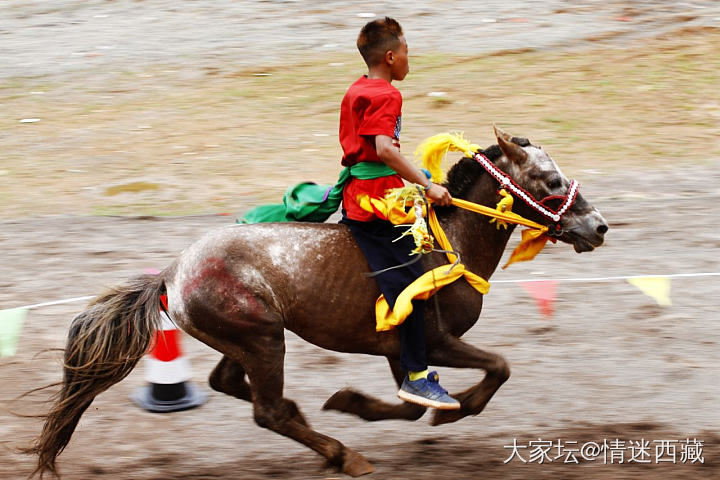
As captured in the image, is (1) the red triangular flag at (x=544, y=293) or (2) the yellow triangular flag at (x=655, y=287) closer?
(1) the red triangular flag at (x=544, y=293)

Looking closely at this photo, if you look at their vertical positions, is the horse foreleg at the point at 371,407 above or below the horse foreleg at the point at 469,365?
below

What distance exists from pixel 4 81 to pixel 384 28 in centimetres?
1260

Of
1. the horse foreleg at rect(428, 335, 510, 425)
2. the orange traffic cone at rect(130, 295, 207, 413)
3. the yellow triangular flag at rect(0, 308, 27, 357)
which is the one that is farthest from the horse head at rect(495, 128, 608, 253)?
the yellow triangular flag at rect(0, 308, 27, 357)

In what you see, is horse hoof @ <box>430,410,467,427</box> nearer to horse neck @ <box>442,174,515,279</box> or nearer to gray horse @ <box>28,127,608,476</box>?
gray horse @ <box>28,127,608,476</box>

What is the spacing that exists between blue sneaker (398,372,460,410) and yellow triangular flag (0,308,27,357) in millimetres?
3233

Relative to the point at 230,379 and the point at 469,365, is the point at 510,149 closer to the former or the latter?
the point at 469,365

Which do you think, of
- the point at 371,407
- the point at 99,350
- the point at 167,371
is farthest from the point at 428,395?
the point at 167,371

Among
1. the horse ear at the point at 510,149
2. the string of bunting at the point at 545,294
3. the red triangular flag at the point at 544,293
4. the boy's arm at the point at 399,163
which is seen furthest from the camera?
the red triangular flag at the point at 544,293

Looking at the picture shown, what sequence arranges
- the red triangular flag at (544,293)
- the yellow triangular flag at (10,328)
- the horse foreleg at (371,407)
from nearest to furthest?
the horse foreleg at (371,407), the yellow triangular flag at (10,328), the red triangular flag at (544,293)

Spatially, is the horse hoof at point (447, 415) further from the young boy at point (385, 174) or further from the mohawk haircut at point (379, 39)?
the mohawk haircut at point (379, 39)

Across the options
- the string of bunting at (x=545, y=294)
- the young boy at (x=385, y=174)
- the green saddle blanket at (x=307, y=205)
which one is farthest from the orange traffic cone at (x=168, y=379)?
the young boy at (x=385, y=174)

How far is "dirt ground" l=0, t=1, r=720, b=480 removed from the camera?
19.9 ft

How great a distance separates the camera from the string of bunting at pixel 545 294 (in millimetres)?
7516

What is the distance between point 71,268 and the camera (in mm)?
8930
